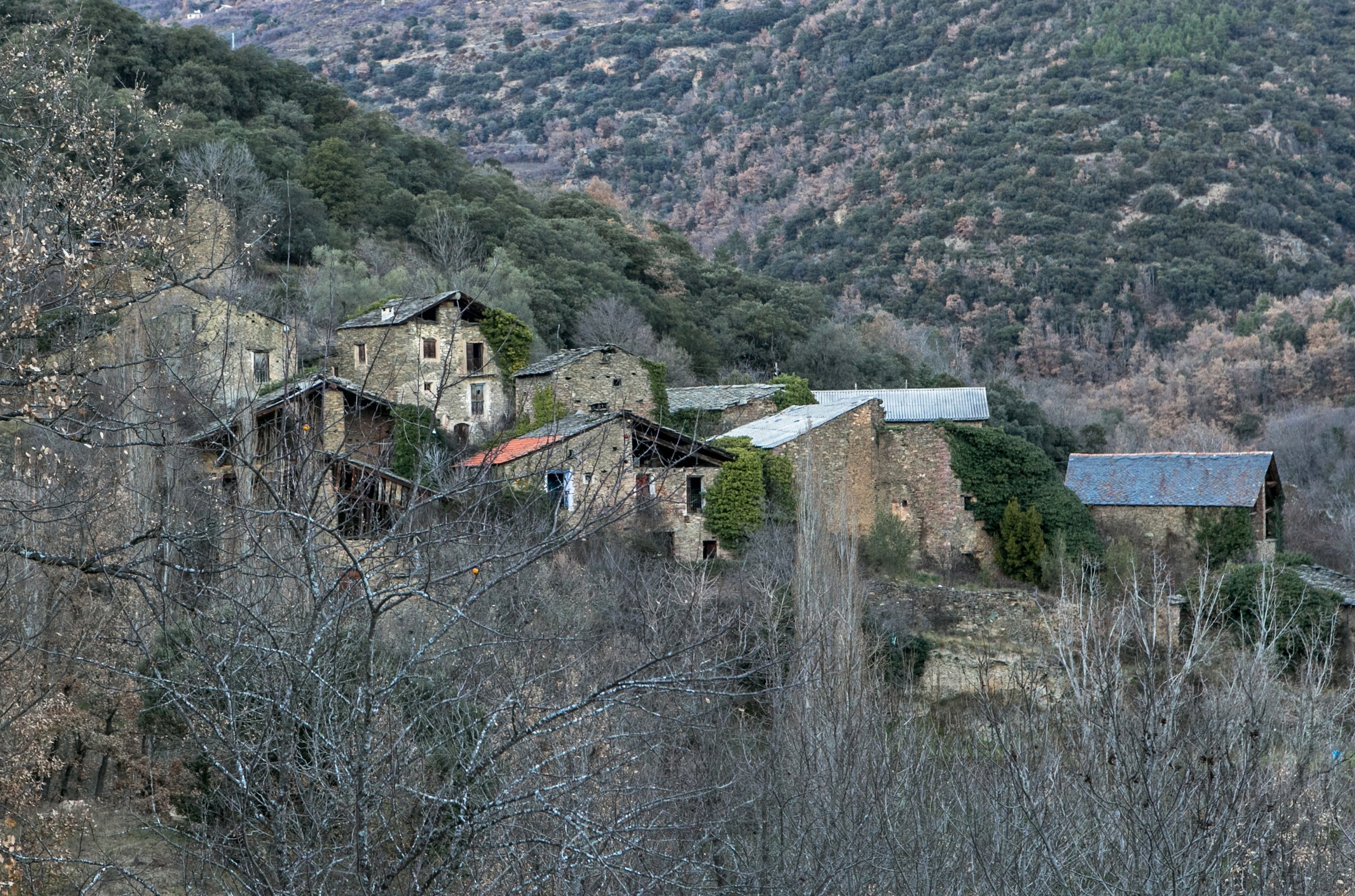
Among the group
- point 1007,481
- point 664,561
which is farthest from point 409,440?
point 1007,481

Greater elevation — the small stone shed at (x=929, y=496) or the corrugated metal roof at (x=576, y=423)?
the corrugated metal roof at (x=576, y=423)

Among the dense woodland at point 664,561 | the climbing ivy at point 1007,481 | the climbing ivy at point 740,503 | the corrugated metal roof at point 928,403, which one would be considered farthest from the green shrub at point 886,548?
the corrugated metal roof at point 928,403

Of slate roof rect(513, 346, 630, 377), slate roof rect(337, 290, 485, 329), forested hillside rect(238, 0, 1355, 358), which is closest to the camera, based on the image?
slate roof rect(337, 290, 485, 329)

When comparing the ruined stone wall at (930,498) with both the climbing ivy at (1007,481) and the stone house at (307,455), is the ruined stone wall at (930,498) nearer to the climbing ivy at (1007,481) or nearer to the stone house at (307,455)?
the climbing ivy at (1007,481)

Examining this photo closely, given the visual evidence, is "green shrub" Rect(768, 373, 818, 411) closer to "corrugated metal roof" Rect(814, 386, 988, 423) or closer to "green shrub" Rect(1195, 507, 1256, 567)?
"corrugated metal roof" Rect(814, 386, 988, 423)

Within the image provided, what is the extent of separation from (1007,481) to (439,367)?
42.6 ft

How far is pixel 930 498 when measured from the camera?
1186 inches

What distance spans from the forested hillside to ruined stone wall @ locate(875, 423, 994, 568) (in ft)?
135

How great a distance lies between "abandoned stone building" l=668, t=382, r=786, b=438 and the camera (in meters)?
32.7

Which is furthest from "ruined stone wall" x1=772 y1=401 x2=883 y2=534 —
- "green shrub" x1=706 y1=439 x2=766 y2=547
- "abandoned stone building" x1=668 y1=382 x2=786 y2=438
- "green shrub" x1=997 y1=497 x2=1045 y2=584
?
"abandoned stone building" x1=668 y1=382 x2=786 y2=438

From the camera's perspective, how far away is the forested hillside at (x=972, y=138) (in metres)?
74.4

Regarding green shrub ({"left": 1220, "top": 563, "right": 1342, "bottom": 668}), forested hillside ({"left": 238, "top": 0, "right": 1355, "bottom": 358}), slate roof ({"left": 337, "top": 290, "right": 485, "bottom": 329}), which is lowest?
green shrub ({"left": 1220, "top": 563, "right": 1342, "bottom": 668})

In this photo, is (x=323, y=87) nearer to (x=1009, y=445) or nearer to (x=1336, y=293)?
(x=1009, y=445)

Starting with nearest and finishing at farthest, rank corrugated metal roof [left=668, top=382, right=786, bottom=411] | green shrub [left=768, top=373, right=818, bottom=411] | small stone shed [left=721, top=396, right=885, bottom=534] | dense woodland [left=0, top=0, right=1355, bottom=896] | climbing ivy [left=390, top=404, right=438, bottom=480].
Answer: climbing ivy [left=390, top=404, right=438, bottom=480] < dense woodland [left=0, top=0, right=1355, bottom=896] < small stone shed [left=721, top=396, right=885, bottom=534] < corrugated metal roof [left=668, top=382, right=786, bottom=411] < green shrub [left=768, top=373, right=818, bottom=411]
